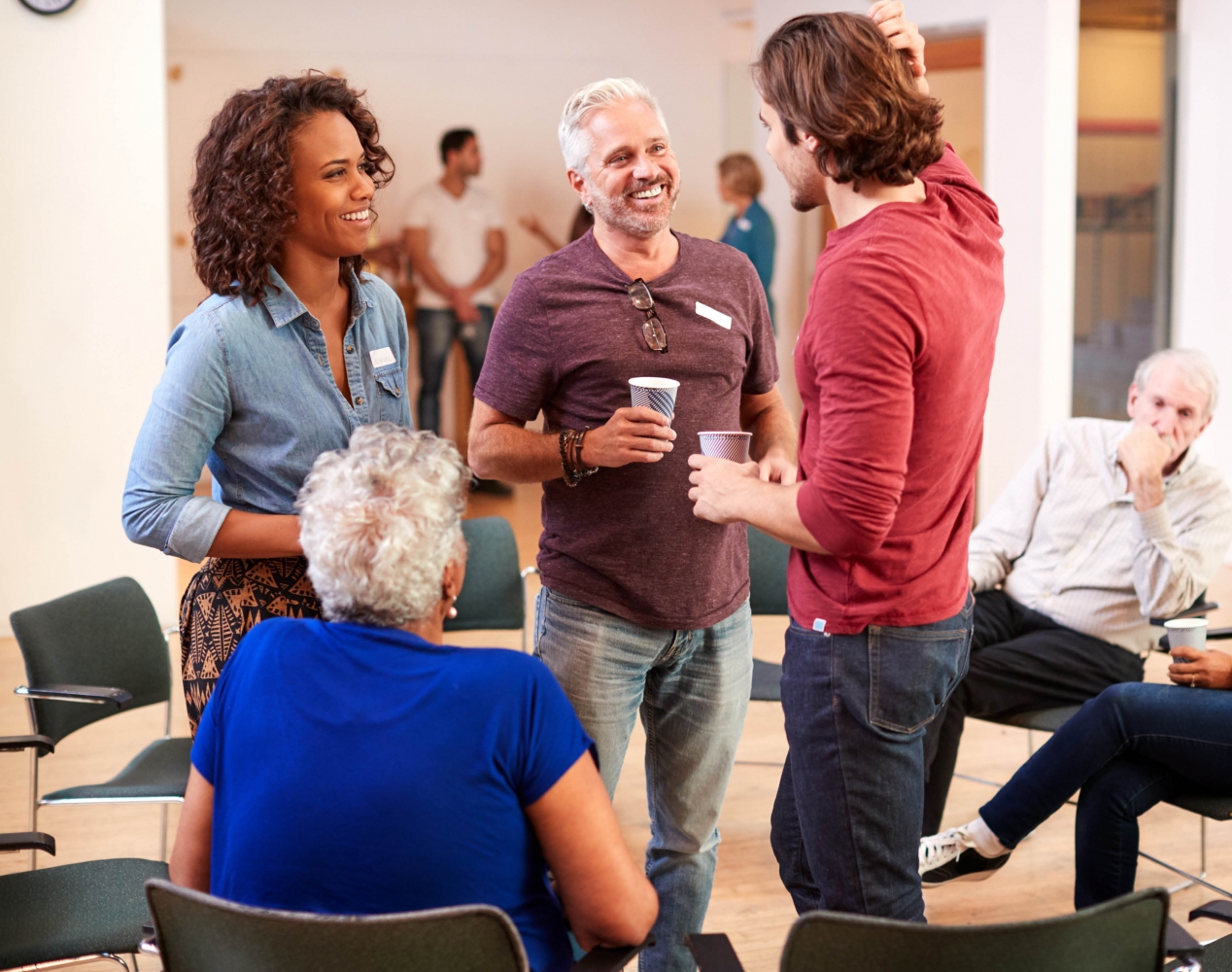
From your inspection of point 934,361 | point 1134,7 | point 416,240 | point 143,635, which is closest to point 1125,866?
point 934,361

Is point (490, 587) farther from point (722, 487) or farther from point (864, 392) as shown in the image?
point (864, 392)

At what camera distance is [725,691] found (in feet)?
7.11

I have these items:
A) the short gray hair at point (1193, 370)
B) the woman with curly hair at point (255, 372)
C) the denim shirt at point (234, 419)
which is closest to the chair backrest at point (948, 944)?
the woman with curly hair at point (255, 372)

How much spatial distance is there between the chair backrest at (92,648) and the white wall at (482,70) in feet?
17.6

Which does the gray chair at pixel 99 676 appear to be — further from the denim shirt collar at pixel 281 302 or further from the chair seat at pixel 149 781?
the denim shirt collar at pixel 281 302

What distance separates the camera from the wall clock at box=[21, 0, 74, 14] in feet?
15.8

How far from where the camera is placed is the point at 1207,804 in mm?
2504

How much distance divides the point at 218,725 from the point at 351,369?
76cm

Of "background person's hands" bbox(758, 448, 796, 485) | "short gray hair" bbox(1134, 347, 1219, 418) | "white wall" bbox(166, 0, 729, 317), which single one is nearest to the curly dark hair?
"background person's hands" bbox(758, 448, 796, 485)

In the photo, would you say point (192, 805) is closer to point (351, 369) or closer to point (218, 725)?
point (218, 725)

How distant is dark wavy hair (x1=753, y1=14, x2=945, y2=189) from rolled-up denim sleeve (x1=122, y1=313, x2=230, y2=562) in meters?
0.94

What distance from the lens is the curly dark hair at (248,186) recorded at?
190 centimetres

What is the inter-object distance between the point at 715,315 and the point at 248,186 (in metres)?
0.79

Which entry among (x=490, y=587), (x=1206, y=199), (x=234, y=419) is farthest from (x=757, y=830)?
(x=1206, y=199)
